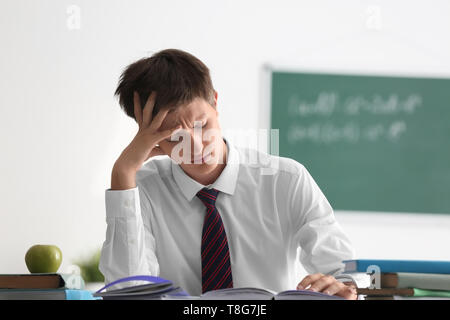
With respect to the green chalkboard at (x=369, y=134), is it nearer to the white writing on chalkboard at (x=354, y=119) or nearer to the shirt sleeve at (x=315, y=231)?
the white writing on chalkboard at (x=354, y=119)

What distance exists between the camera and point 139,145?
137 centimetres

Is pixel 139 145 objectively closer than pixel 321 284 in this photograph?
No

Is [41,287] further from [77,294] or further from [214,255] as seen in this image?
[214,255]

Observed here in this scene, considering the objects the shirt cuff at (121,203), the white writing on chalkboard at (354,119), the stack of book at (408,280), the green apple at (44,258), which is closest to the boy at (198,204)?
the shirt cuff at (121,203)

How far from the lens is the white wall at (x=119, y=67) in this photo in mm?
2910

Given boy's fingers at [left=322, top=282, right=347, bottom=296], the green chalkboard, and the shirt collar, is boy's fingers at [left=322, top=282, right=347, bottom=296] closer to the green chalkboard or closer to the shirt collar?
the shirt collar

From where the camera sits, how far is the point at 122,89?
1472 mm

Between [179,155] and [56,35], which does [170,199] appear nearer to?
[179,155]

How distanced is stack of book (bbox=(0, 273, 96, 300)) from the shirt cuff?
1.21 feet

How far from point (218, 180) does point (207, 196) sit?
0.06 meters

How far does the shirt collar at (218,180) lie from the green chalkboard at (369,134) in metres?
1.58

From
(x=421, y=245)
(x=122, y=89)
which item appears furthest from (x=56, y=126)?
(x=421, y=245)

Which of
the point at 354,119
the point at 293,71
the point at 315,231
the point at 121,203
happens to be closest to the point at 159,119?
the point at 121,203

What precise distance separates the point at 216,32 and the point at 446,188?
1.58 m
